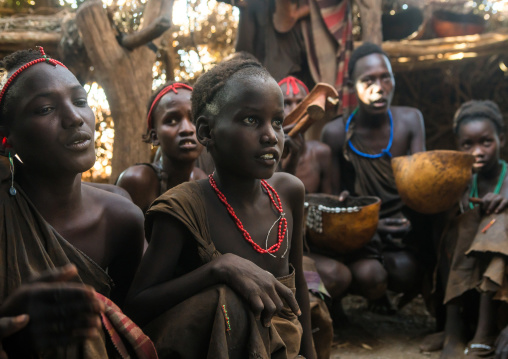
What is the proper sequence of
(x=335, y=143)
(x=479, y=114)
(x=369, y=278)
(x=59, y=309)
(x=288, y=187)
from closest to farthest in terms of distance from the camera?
1. (x=59, y=309)
2. (x=288, y=187)
3. (x=369, y=278)
4. (x=479, y=114)
5. (x=335, y=143)

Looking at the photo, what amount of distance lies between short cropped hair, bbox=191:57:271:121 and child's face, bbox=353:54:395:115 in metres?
2.14

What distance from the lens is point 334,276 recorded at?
10.9ft

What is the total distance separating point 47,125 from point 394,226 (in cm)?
274

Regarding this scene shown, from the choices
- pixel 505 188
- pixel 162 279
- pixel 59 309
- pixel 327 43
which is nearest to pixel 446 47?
pixel 327 43

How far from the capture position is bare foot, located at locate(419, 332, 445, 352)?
3.36 metres

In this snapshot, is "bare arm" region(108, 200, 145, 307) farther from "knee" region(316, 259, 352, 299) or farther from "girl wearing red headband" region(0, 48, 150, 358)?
"knee" region(316, 259, 352, 299)

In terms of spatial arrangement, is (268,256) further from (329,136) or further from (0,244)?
(329,136)

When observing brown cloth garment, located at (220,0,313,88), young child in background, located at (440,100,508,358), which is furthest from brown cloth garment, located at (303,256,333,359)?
brown cloth garment, located at (220,0,313,88)

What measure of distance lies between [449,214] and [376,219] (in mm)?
559

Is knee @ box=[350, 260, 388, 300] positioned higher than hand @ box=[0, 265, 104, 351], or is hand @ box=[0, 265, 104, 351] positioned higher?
hand @ box=[0, 265, 104, 351]

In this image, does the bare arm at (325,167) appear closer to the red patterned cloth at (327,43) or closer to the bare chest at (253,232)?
the red patterned cloth at (327,43)

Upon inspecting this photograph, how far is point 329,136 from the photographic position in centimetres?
412

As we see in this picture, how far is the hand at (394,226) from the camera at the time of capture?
3.82 metres

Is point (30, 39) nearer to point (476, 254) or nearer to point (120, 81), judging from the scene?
point (120, 81)
